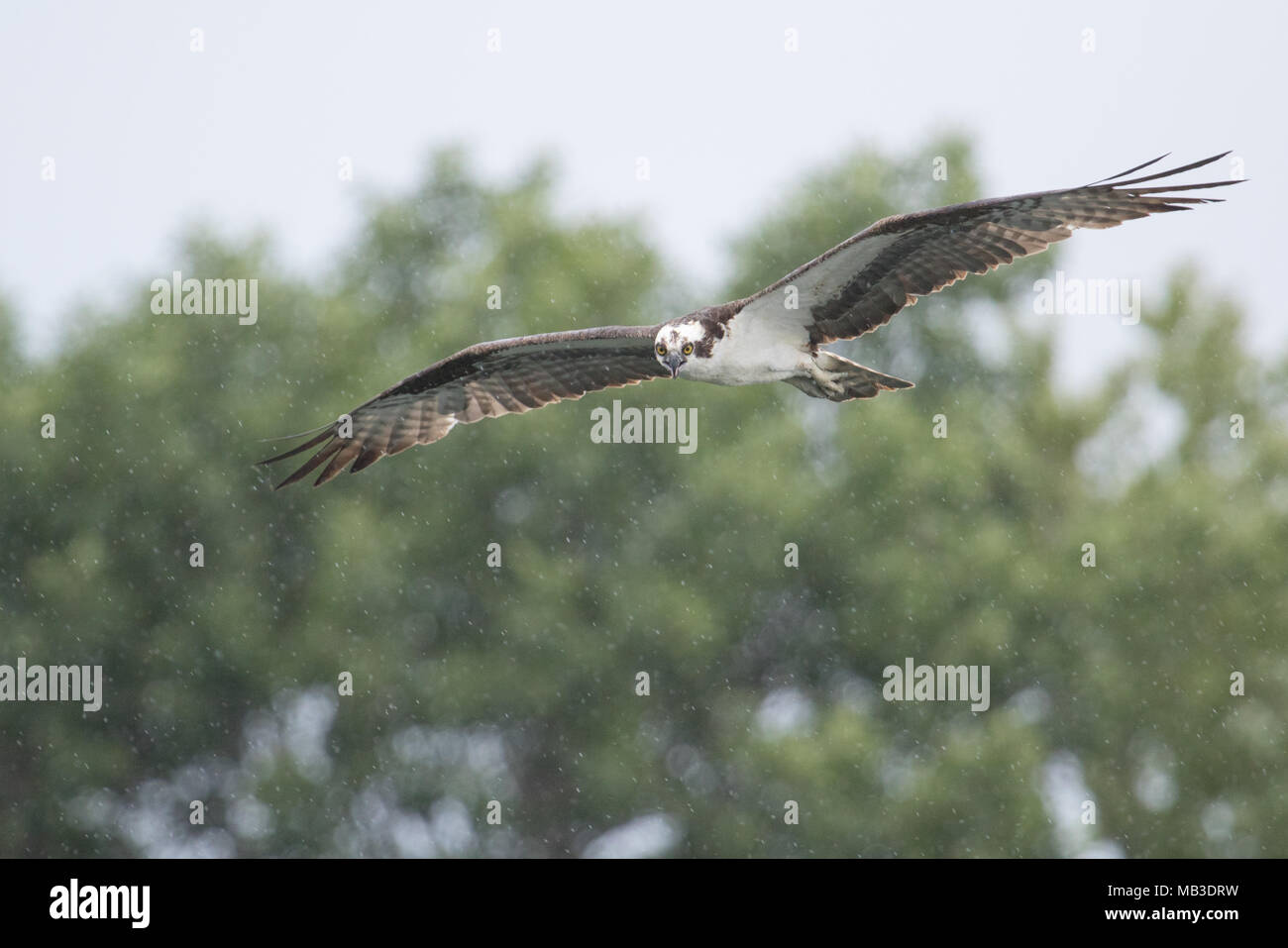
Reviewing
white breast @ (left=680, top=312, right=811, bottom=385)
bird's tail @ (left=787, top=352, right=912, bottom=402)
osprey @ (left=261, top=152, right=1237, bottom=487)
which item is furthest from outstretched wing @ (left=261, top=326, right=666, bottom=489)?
bird's tail @ (left=787, top=352, right=912, bottom=402)

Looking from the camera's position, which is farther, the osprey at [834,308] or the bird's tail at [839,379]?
the bird's tail at [839,379]

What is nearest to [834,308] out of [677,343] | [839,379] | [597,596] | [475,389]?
[839,379]

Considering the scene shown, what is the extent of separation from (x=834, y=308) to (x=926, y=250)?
2.61 feet

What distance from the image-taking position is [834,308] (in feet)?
42.2

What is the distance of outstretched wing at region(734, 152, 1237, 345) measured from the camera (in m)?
11.6

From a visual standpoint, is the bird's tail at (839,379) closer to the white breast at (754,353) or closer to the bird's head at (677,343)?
the white breast at (754,353)

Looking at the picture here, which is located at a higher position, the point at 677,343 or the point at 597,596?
the point at 677,343

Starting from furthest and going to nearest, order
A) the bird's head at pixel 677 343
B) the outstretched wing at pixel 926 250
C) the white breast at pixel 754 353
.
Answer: the white breast at pixel 754 353, the bird's head at pixel 677 343, the outstretched wing at pixel 926 250

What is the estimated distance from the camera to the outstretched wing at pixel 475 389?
46.4ft

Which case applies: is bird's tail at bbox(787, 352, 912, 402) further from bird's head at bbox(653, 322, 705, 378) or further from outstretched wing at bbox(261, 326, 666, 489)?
outstretched wing at bbox(261, 326, 666, 489)

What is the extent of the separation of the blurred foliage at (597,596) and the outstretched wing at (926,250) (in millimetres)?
16680

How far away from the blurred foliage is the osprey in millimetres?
15745

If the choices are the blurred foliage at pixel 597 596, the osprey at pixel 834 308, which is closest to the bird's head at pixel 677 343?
the osprey at pixel 834 308

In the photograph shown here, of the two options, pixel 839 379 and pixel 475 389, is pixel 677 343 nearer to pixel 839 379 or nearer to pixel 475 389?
pixel 839 379
